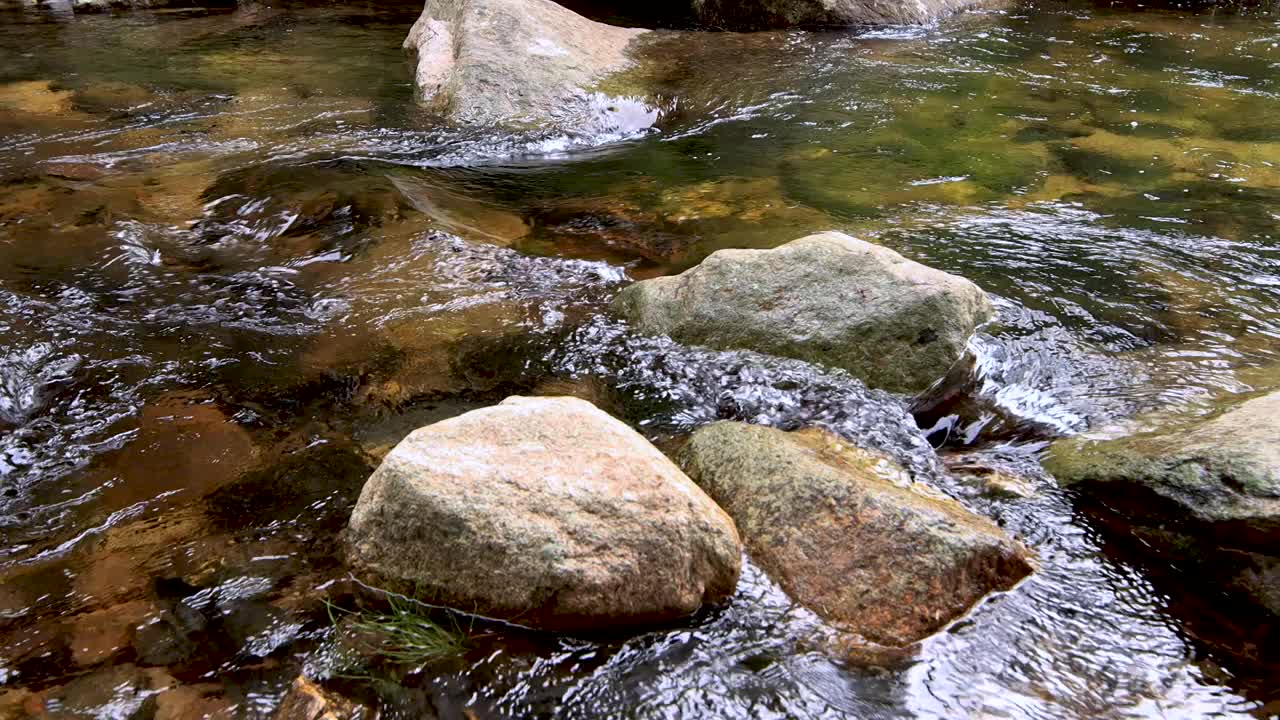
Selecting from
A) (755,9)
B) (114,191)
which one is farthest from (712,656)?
(755,9)

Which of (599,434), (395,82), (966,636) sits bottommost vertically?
(966,636)

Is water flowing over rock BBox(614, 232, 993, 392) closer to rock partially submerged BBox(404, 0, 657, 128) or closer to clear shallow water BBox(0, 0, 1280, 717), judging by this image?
clear shallow water BBox(0, 0, 1280, 717)

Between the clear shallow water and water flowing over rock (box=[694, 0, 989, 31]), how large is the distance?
1.85 metres

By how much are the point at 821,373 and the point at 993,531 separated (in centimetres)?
131

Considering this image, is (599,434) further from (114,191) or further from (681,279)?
(114,191)

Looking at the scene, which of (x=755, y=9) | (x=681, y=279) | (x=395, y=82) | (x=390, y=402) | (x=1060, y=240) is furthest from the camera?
(x=755, y=9)

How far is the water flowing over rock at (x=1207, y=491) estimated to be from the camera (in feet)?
9.54

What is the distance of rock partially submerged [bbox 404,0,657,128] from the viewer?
8.05 meters

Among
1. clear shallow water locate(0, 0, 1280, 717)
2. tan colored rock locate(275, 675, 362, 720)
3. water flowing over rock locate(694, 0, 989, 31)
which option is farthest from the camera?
water flowing over rock locate(694, 0, 989, 31)

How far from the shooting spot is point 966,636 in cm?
279

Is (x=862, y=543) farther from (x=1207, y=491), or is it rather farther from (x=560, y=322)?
(x=560, y=322)

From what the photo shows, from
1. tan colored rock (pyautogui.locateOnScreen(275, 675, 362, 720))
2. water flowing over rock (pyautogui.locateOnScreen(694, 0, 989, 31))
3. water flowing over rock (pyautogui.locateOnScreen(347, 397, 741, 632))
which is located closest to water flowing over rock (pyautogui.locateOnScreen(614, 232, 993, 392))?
water flowing over rock (pyautogui.locateOnScreen(347, 397, 741, 632))

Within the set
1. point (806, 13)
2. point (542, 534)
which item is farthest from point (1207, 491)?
point (806, 13)

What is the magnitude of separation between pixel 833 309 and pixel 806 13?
8543 millimetres
